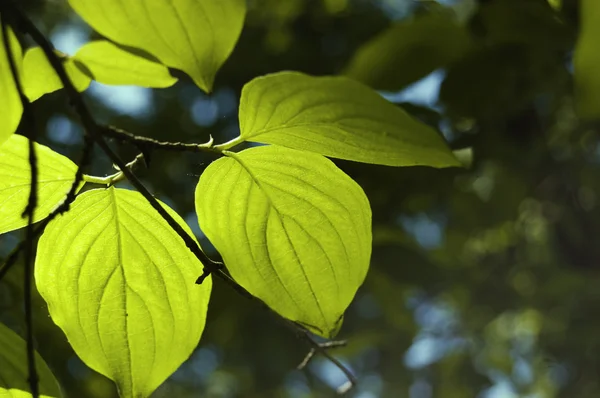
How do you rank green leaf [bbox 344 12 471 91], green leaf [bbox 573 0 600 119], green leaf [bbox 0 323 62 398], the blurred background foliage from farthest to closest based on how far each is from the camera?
the blurred background foliage < green leaf [bbox 344 12 471 91] < green leaf [bbox 0 323 62 398] < green leaf [bbox 573 0 600 119]

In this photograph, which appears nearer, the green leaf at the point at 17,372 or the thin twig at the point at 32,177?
the thin twig at the point at 32,177

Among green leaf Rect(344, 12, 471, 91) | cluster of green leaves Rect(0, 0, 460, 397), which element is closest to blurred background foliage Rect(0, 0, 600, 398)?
green leaf Rect(344, 12, 471, 91)

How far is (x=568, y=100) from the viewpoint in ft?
2.93

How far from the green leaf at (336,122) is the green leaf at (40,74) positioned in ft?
0.26

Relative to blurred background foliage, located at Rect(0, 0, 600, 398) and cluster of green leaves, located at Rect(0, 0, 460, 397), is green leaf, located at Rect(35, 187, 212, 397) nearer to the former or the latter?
cluster of green leaves, located at Rect(0, 0, 460, 397)

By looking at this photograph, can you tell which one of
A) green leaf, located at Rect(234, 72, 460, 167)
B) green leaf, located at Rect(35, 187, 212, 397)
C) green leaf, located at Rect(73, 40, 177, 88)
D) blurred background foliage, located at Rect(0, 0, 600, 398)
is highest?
green leaf, located at Rect(73, 40, 177, 88)

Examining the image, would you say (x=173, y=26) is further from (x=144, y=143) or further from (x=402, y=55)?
(x=402, y=55)

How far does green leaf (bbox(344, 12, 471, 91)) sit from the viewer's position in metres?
0.48

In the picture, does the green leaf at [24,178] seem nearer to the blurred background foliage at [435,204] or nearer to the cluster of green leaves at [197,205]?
the cluster of green leaves at [197,205]

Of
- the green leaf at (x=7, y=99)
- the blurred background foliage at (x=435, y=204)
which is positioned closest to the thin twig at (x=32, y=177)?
the green leaf at (x=7, y=99)

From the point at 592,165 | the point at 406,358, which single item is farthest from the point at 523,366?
the point at 592,165

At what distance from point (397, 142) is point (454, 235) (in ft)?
2.57

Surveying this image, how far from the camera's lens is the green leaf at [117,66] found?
27cm

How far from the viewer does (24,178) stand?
298 mm
